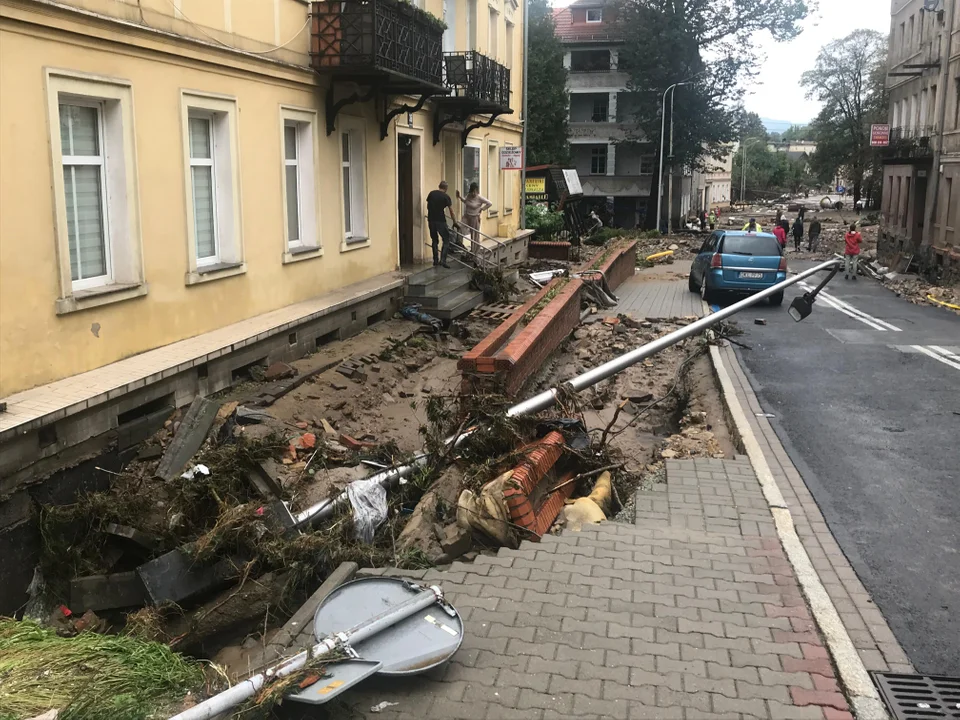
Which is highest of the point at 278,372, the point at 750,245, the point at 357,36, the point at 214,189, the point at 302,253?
the point at 357,36

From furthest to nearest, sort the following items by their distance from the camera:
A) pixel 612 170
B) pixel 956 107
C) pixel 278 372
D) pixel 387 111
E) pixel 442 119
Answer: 1. pixel 612 170
2. pixel 956 107
3. pixel 442 119
4. pixel 387 111
5. pixel 278 372

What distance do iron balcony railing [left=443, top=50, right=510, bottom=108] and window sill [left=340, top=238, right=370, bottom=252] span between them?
15.5 feet

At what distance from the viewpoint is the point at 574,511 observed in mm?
7379

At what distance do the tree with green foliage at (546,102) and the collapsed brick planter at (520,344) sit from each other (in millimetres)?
36274

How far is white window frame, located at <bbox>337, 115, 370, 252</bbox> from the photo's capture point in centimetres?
1547

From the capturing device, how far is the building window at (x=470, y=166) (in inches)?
914

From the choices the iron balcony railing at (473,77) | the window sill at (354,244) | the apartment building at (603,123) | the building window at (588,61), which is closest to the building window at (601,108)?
the apartment building at (603,123)

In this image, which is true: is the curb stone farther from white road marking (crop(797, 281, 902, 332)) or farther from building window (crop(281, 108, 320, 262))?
white road marking (crop(797, 281, 902, 332))

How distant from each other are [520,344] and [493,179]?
50.7 ft

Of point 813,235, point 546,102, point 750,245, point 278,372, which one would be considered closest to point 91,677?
point 278,372

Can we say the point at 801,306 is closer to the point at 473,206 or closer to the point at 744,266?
the point at 473,206

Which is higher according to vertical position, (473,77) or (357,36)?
(473,77)

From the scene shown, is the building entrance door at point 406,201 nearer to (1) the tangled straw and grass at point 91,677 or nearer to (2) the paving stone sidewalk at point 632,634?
(2) the paving stone sidewalk at point 632,634

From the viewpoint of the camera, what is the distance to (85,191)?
9008 mm
